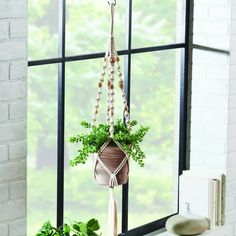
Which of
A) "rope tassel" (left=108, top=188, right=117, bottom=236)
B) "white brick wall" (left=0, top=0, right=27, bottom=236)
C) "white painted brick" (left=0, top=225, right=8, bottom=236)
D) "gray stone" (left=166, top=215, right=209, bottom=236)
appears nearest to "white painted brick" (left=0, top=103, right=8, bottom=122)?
"white brick wall" (left=0, top=0, right=27, bottom=236)

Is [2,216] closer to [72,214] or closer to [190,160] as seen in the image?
[190,160]

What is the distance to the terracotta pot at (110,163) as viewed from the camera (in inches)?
140

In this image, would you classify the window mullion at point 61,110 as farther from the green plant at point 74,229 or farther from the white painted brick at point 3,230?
the white painted brick at point 3,230

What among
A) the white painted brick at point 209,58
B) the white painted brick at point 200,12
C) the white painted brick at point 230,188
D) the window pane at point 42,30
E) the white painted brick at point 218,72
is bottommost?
the white painted brick at point 230,188

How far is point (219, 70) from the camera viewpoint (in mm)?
4691

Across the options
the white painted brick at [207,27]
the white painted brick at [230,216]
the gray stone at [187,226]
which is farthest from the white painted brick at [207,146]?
the white painted brick at [207,27]

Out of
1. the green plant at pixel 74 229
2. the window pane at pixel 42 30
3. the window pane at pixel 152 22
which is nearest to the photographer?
the green plant at pixel 74 229

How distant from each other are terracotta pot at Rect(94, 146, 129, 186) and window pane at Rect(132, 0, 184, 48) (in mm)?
6357

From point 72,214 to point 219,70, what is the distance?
7521 mm

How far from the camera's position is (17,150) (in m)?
3.38

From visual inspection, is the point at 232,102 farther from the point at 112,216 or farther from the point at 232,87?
the point at 112,216

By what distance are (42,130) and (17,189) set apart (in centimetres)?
798

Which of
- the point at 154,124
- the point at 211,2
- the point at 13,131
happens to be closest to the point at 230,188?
the point at 211,2

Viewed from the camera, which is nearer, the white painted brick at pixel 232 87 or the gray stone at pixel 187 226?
the gray stone at pixel 187 226
